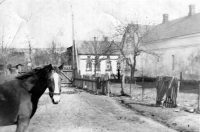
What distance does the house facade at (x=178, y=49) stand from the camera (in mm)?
26031

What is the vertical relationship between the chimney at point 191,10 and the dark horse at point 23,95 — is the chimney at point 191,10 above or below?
above

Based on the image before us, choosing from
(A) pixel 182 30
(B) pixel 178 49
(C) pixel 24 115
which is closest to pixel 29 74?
(C) pixel 24 115

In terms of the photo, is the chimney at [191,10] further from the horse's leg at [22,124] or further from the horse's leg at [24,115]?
the horse's leg at [22,124]

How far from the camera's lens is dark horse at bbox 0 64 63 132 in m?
4.68

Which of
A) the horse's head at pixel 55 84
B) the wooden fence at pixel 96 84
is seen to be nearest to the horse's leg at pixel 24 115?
the horse's head at pixel 55 84

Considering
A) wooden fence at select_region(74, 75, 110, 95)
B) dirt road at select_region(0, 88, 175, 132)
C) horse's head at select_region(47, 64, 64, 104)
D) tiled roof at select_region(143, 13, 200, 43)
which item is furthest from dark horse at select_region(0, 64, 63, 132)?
tiled roof at select_region(143, 13, 200, 43)

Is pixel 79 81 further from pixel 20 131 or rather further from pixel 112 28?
pixel 20 131

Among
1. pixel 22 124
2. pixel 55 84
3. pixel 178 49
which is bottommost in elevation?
pixel 22 124

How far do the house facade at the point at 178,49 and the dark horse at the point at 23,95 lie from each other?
20337mm

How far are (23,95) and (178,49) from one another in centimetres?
2792

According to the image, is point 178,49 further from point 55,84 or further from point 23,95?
point 23,95

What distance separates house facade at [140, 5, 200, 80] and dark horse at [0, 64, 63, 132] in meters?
20.3

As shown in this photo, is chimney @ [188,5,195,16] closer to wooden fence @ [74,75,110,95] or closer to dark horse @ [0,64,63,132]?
wooden fence @ [74,75,110,95]

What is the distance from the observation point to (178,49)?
29.9 metres
